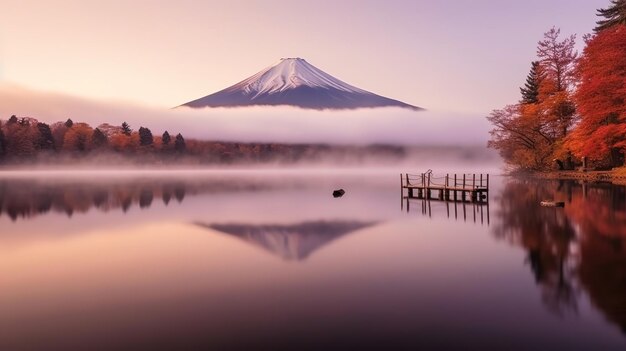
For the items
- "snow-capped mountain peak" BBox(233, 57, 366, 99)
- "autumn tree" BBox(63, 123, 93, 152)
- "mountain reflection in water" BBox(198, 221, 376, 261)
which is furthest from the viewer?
"snow-capped mountain peak" BBox(233, 57, 366, 99)

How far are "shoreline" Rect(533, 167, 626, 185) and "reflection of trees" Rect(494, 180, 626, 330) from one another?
13210mm

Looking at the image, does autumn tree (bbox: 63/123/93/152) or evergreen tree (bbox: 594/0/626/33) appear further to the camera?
autumn tree (bbox: 63/123/93/152)

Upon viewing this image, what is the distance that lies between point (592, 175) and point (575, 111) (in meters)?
6.59

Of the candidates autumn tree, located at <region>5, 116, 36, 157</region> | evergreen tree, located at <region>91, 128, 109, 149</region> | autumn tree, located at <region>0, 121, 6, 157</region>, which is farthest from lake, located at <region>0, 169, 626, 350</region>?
evergreen tree, located at <region>91, 128, 109, 149</region>

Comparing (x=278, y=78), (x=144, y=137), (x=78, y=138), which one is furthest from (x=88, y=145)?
(x=278, y=78)

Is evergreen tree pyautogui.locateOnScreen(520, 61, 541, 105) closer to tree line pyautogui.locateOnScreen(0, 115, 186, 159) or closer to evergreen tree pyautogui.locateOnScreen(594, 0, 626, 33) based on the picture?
evergreen tree pyautogui.locateOnScreen(594, 0, 626, 33)

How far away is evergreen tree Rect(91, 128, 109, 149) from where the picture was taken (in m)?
109

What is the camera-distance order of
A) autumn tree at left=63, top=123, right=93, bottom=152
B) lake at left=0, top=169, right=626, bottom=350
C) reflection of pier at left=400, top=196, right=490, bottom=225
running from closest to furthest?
1. lake at left=0, top=169, right=626, bottom=350
2. reflection of pier at left=400, top=196, right=490, bottom=225
3. autumn tree at left=63, top=123, right=93, bottom=152

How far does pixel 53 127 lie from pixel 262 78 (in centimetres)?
9242

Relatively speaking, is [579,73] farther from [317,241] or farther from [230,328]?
[230,328]

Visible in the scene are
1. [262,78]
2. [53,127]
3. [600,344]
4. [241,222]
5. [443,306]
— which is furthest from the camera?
[262,78]

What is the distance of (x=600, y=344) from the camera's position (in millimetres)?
7164

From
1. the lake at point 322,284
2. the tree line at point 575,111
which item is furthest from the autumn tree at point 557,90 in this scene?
the lake at point 322,284

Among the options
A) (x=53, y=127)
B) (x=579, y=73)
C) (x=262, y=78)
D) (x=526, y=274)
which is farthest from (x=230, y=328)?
(x=262, y=78)
